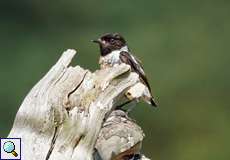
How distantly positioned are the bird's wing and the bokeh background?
3.70 meters

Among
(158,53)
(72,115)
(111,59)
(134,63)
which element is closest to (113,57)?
(111,59)

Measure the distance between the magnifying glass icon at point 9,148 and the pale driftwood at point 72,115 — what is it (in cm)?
5

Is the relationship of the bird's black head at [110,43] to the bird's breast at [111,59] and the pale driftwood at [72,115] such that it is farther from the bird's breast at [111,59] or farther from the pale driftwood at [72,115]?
the pale driftwood at [72,115]

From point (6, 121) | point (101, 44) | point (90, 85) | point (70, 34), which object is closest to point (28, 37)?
point (70, 34)

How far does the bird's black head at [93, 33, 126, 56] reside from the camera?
8.01 metres

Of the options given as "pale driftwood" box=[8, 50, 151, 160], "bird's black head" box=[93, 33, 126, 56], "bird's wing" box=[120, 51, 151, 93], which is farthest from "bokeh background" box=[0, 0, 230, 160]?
"pale driftwood" box=[8, 50, 151, 160]

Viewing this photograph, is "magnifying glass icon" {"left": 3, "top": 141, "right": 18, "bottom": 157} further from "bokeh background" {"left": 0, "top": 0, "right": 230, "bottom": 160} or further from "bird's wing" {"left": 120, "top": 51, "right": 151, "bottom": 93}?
"bokeh background" {"left": 0, "top": 0, "right": 230, "bottom": 160}

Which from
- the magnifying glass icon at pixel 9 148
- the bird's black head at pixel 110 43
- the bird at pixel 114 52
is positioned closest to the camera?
the magnifying glass icon at pixel 9 148

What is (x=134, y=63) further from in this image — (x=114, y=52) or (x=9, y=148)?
(x=9, y=148)

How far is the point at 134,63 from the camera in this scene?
25.3ft

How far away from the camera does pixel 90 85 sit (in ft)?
19.5

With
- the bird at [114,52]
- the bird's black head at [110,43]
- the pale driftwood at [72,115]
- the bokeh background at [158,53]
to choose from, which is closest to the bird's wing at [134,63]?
the bird at [114,52]

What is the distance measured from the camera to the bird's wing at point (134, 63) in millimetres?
7617

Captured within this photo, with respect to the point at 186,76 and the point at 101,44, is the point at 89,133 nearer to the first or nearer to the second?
the point at 101,44
